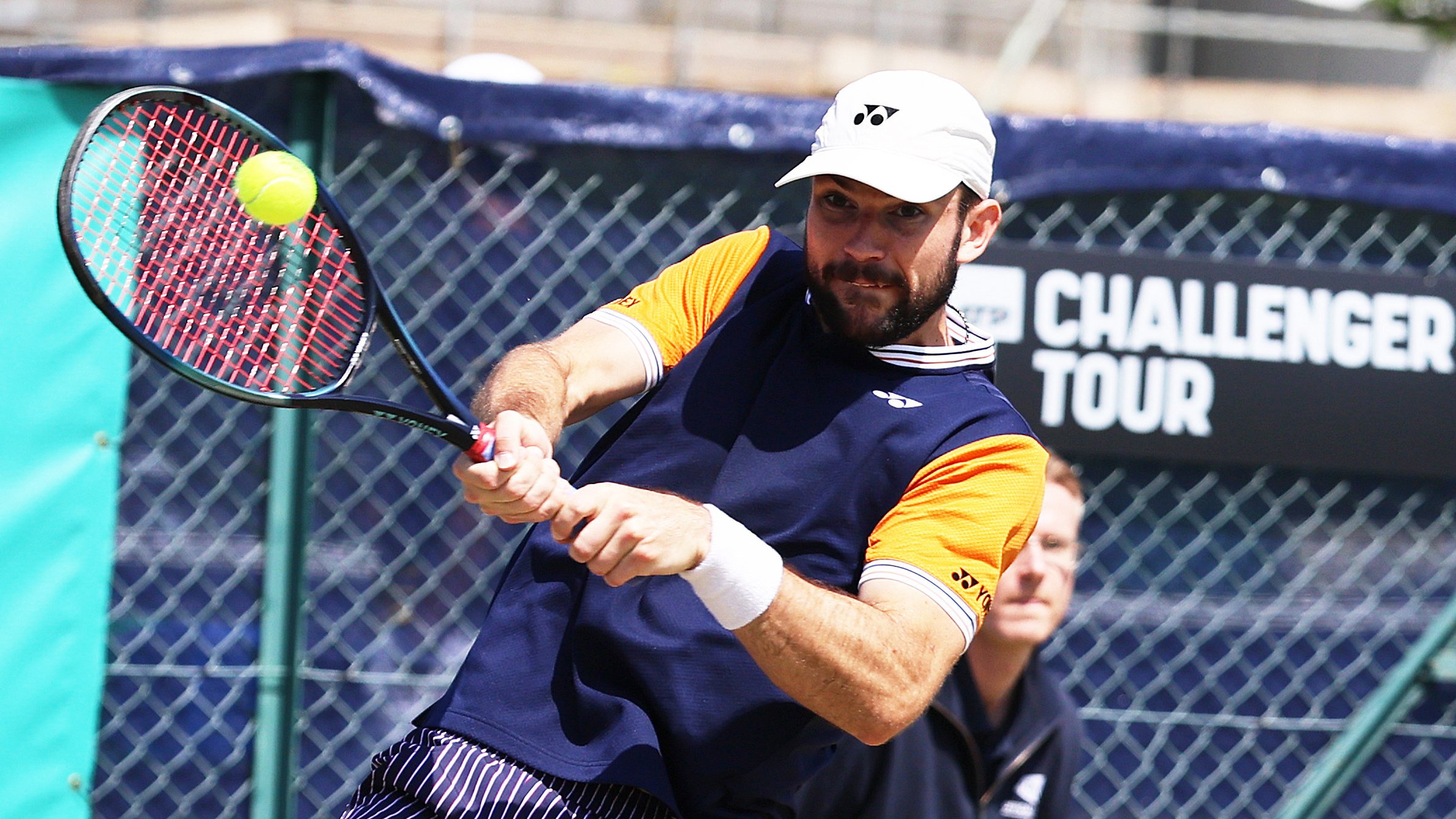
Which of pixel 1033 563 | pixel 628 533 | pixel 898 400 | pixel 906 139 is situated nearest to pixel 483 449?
pixel 628 533

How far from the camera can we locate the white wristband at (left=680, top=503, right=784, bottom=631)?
71.4 inches

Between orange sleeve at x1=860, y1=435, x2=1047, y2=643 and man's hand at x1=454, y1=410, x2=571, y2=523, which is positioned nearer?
man's hand at x1=454, y1=410, x2=571, y2=523

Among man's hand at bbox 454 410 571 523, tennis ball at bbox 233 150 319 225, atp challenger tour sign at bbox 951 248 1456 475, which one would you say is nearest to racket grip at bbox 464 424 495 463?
man's hand at bbox 454 410 571 523

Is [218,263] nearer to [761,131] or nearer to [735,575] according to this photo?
[735,575]

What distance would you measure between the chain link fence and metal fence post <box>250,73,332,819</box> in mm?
44

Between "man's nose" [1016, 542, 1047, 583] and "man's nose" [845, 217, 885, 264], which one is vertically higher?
"man's nose" [845, 217, 885, 264]

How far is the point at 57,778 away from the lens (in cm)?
328

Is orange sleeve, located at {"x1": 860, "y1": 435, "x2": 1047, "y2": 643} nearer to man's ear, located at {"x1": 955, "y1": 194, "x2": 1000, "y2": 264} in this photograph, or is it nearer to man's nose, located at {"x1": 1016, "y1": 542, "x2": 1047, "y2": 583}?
man's ear, located at {"x1": 955, "y1": 194, "x2": 1000, "y2": 264}

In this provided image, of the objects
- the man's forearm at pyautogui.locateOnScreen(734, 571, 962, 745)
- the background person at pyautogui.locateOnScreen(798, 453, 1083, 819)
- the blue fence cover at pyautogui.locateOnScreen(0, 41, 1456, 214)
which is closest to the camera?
the man's forearm at pyautogui.locateOnScreen(734, 571, 962, 745)

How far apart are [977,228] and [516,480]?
33.6 inches

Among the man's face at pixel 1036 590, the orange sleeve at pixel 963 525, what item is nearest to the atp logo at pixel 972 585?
the orange sleeve at pixel 963 525

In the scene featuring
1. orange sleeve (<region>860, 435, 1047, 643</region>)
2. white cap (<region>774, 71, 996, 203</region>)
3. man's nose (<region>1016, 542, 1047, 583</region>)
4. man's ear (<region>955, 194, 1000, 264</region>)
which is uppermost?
white cap (<region>774, 71, 996, 203</region>)

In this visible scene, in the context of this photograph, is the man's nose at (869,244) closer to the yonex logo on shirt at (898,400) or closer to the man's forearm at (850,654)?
the yonex logo on shirt at (898,400)

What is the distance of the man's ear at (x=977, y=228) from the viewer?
7.41 feet
